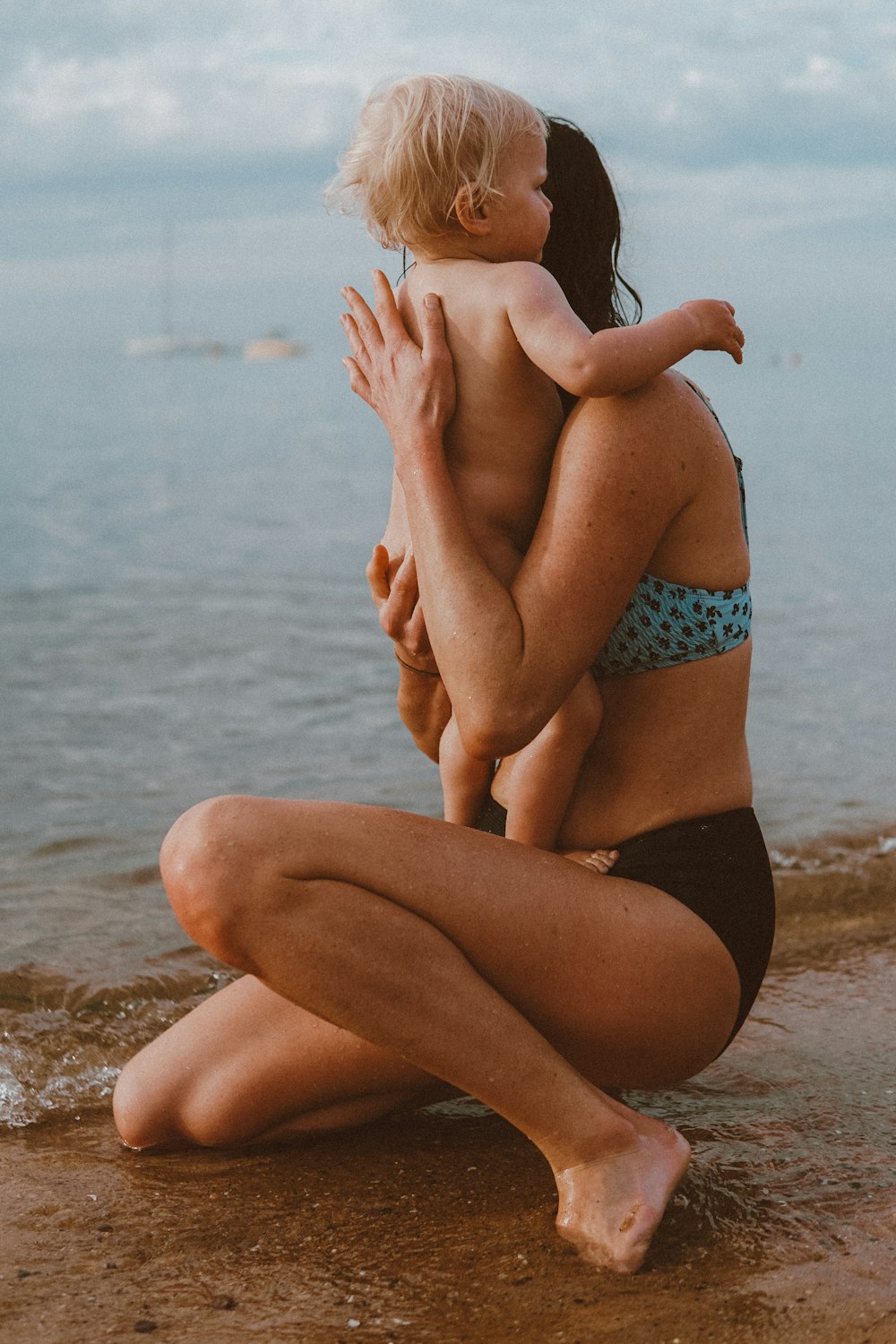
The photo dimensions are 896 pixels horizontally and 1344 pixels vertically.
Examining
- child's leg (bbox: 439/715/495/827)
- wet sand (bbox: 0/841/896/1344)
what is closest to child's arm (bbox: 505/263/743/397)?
child's leg (bbox: 439/715/495/827)

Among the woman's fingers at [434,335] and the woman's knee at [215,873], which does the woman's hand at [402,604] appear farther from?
the woman's knee at [215,873]

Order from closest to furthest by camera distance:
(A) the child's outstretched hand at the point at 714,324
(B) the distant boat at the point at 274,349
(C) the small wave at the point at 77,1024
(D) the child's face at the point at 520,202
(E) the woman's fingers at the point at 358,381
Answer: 1. (A) the child's outstretched hand at the point at 714,324
2. (D) the child's face at the point at 520,202
3. (E) the woman's fingers at the point at 358,381
4. (C) the small wave at the point at 77,1024
5. (B) the distant boat at the point at 274,349

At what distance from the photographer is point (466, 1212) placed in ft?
8.30

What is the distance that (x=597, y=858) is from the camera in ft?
8.37

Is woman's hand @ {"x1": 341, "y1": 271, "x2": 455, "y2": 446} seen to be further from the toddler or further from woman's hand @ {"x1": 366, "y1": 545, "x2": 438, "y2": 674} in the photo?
woman's hand @ {"x1": 366, "y1": 545, "x2": 438, "y2": 674}

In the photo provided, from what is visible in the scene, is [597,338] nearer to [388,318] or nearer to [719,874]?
[388,318]

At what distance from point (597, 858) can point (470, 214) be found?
1.14 m

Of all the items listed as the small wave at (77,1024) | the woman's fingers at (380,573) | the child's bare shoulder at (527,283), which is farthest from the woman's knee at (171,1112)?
the child's bare shoulder at (527,283)

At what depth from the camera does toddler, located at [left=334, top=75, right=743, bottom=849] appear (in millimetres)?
2492

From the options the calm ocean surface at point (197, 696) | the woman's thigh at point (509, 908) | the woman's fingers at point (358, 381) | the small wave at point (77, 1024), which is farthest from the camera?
the calm ocean surface at point (197, 696)

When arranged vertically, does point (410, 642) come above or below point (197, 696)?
above

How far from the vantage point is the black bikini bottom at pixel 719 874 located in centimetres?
249

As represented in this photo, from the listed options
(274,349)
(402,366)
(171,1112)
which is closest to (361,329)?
(402,366)

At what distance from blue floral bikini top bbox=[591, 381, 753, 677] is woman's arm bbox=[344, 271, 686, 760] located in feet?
0.31
